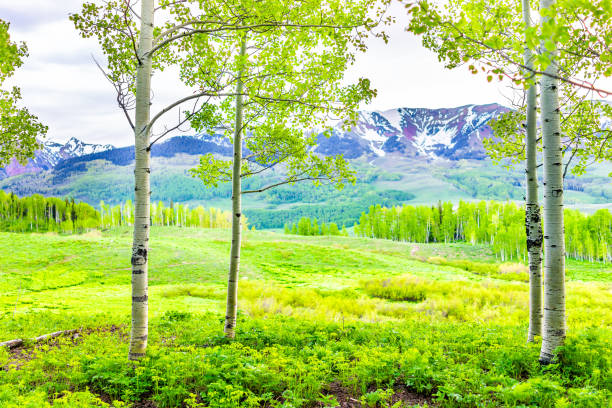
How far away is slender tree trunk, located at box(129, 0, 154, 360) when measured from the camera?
23.8ft

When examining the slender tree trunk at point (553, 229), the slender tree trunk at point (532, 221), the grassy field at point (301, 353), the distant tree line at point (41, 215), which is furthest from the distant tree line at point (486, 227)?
the distant tree line at point (41, 215)

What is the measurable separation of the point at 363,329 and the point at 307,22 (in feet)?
28.4

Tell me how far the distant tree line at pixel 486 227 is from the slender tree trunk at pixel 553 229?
67012 mm

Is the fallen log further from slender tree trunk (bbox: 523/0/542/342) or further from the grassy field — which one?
slender tree trunk (bbox: 523/0/542/342)

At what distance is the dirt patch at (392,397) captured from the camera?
231 inches

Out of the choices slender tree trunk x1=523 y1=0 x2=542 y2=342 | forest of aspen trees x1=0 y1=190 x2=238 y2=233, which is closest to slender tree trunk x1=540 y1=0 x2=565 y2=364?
Result: slender tree trunk x1=523 y1=0 x2=542 y2=342

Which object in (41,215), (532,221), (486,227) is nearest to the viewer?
(532,221)

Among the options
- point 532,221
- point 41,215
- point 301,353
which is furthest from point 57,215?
point 532,221

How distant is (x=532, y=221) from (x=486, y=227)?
8927 centimetres

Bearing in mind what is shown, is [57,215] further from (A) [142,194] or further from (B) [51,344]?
(A) [142,194]

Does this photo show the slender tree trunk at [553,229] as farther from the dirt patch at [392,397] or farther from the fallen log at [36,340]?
the fallen log at [36,340]

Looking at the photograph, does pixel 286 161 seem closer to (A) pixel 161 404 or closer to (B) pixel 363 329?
(B) pixel 363 329

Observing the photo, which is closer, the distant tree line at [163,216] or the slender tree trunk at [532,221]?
the slender tree trunk at [532,221]

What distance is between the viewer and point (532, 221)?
8.06 m
